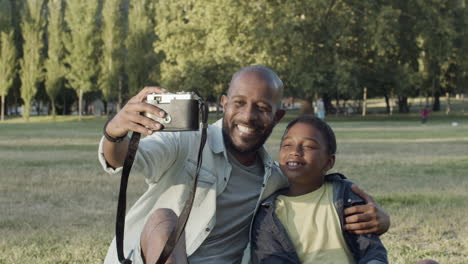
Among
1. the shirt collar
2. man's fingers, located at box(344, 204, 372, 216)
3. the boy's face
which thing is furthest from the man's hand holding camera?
man's fingers, located at box(344, 204, 372, 216)

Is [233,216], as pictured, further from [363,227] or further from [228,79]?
[228,79]

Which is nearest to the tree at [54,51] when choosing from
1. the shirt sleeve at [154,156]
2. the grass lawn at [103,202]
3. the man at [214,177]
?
the grass lawn at [103,202]

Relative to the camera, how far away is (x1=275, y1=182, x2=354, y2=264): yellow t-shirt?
11.7 ft

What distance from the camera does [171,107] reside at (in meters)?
2.94

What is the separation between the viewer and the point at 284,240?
11.7ft

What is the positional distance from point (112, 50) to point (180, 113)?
46380 millimetres

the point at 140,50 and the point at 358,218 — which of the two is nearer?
the point at 358,218

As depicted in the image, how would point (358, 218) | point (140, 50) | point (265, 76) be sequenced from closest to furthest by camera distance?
point (358, 218) < point (265, 76) < point (140, 50)

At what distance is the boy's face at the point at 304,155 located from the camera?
3758 mm

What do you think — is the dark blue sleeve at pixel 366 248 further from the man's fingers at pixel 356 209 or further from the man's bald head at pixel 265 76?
the man's bald head at pixel 265 76

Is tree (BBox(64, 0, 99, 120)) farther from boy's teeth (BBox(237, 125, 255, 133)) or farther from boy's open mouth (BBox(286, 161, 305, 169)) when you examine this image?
boy's open mouth (BBox(286, 161, 305, 169))

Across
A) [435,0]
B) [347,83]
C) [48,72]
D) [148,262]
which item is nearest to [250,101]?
[148,262]

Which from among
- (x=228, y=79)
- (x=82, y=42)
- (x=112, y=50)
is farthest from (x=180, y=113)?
(x=112, y=50)

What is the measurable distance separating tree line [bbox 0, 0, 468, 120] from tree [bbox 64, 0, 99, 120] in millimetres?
69
